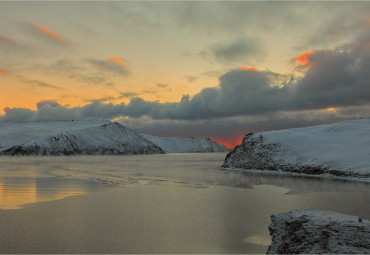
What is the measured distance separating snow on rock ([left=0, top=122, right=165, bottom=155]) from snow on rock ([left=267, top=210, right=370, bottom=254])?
12794 cm

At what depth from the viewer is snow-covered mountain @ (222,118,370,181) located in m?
26.7

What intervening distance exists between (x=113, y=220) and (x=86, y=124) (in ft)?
604

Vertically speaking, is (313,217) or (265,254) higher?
(313,217)

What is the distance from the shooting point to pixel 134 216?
439 inches

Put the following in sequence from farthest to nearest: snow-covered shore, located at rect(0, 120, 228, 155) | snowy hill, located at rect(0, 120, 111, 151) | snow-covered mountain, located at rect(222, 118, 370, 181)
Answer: snowy hill, located at rect(0, 120, 111, 151) → snow-covered shore, located at rect(0, 120, 228, 155) → snow-covered mountain, located at rect(222, 118, 370, 181)

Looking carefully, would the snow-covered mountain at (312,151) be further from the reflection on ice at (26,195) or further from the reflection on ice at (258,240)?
the reflection on ice at (26,195)

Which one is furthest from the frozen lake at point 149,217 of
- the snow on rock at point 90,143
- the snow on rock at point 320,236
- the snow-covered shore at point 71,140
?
the snow-covered shore at point 71,140

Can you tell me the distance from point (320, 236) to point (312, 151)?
88.6ft

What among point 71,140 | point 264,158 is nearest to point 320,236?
point 264,158

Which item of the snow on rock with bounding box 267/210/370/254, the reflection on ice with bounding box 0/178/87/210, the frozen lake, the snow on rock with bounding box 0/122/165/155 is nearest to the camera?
the snow on rock with bounding box 267/210/370/254

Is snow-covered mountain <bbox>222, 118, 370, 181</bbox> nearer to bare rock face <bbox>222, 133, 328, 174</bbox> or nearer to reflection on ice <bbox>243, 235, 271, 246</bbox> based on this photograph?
bare rock face <bbox>222, 133, 328, 174</bbox>

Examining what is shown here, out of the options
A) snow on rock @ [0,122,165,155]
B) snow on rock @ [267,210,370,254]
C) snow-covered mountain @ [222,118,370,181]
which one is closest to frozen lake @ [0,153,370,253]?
snow on rock @ [267,210,370,254]

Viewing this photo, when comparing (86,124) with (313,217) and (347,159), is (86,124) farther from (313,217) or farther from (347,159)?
(313,217)

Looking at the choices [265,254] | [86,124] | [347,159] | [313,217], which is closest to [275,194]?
[313,217]
